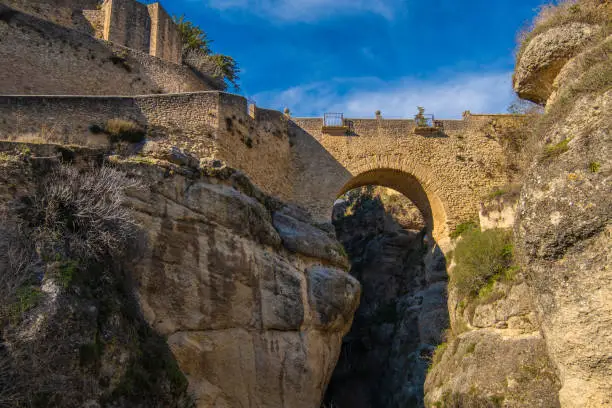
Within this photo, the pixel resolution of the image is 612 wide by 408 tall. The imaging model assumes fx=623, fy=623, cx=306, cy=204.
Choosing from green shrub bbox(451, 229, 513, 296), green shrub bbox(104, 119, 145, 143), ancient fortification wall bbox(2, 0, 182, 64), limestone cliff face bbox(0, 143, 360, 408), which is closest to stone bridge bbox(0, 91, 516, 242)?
green shrub bbox(104, 119, 145, 143)

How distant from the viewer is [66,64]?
19375 mm

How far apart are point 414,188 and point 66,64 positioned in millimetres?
12359

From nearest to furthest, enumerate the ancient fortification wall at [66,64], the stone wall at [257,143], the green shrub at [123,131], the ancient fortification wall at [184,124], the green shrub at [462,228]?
the ancient fortification wall at [184,124] < the green shrub at [123,131] < the stone wall at [257,143] < the ancient fortification wall at [66,64] < the green shrub at [462,228]

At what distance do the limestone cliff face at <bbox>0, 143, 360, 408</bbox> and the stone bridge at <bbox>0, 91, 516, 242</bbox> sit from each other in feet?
7.81

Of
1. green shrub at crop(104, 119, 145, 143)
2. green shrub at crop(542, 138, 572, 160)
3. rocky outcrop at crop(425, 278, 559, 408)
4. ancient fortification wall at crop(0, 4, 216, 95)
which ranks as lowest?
rocky outcrop at crop(425, 278, 559, 408)

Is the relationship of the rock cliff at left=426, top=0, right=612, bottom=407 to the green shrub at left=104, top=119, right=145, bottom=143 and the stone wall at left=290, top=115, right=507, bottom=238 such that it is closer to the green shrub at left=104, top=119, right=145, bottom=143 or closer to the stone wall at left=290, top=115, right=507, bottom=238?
the stone wall at left=290, top=115, right=507, bottom=238

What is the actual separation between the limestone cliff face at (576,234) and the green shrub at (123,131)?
943 centimetres

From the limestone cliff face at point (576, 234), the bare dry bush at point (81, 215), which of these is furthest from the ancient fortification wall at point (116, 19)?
the limestone cliff face at point (576, 234)

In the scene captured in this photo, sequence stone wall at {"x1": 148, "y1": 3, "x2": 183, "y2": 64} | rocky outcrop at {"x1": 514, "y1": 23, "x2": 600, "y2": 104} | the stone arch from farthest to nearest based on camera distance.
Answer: stone wall at {"x1": 148, "y1": 3, "x2": 183, "y2": 64} < the stone arch < rocky outcrop at {"x1": 514, "y1": 23, "x2": 600, "y2": 104}

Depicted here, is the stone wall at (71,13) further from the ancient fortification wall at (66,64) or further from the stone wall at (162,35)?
the ancient fortification wall at (66,64)

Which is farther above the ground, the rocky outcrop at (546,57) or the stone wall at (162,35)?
the stone wall at (162,35)

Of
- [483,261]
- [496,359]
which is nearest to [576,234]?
[496,359]

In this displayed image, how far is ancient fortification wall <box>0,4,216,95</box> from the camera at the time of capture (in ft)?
60.8

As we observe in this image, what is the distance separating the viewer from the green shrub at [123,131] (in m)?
15.6
